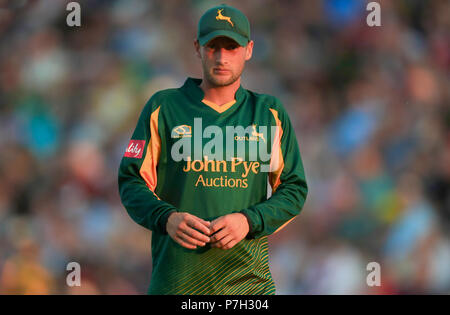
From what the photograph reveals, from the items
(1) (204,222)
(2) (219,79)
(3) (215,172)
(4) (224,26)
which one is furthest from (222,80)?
(1) (204,222)

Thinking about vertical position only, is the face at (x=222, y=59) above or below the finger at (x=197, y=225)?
above

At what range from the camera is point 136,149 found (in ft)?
4.50

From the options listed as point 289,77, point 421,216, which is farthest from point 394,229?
point 289,77

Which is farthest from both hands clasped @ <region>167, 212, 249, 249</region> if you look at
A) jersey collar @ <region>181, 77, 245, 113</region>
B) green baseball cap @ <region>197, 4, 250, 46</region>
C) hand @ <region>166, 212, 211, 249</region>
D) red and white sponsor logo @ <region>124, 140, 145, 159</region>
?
green baseball cap @ <region>197, 4, 250, 46</region>

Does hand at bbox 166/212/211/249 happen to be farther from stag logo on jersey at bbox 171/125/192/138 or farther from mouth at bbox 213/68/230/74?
mouth at bbox 213/68/230/74

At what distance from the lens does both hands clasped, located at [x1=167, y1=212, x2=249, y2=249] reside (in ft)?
3.95

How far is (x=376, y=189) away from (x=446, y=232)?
1.83ft

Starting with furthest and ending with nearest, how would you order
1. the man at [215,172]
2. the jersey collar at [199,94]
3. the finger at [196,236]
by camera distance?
the jersey collar at [199,94] < the man at [215,172] < the finger at [196,236]

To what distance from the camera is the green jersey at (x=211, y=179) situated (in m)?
1.31

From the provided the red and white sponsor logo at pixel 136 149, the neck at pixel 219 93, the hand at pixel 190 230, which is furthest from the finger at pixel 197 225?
the neck at pixel 219 93

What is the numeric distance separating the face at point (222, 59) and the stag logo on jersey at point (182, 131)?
5.5 inches

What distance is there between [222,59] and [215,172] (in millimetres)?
285

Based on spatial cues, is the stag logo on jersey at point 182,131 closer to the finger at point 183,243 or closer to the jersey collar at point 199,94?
the jersey collar at point 199,94

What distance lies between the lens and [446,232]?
3.24 metres
